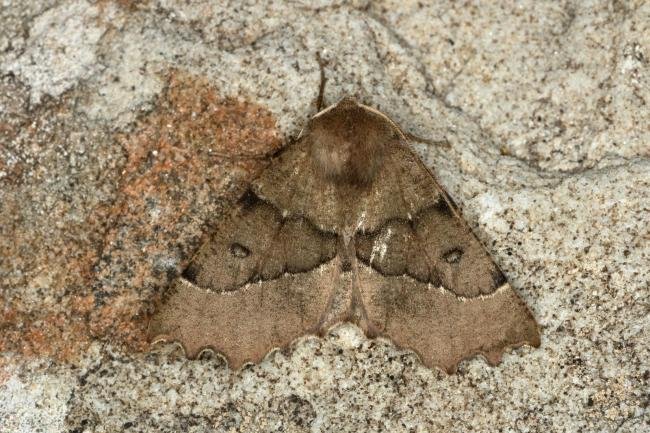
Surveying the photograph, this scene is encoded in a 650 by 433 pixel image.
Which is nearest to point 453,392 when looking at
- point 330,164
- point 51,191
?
point 330,164

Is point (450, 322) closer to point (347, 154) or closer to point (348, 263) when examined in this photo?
point (348, 263)

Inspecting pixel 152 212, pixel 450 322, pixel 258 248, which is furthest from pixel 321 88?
pixel 450 322

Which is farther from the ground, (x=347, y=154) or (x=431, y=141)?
(x=347, y=154)

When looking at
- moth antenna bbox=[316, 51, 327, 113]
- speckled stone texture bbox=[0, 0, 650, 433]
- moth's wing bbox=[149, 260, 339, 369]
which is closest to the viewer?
moth's wing bbox=[149, 260, 339, 369]

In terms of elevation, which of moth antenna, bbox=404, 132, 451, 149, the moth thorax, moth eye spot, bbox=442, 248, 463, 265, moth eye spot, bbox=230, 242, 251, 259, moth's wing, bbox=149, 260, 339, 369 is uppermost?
the moth thorax

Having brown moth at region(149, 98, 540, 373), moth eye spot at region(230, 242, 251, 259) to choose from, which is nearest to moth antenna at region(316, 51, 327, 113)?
brown moth at region(149, 98, 540, 373)

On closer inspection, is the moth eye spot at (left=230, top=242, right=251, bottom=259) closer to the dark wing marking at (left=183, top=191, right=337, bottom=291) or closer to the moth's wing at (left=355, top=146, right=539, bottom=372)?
the dark wing marking at (left=183, top=191, right=337, bottom=291)

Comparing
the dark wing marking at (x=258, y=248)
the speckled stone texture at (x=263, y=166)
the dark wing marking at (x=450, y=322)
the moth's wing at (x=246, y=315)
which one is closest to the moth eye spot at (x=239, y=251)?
the dark wing marking at (x=258, y=248)
